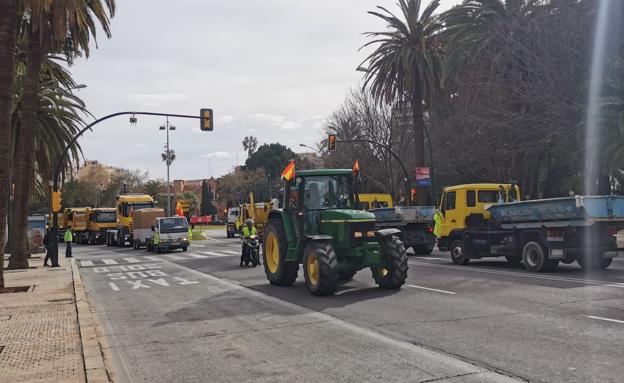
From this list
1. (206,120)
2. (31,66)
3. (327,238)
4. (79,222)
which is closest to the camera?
(327,238)

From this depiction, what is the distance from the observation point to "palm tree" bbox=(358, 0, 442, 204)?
34219mm

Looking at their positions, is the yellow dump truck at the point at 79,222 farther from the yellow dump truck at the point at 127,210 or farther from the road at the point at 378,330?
the road at the point at 378,330

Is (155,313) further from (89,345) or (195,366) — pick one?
(195,366)

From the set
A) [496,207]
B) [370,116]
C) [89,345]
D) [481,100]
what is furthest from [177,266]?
[370,116]

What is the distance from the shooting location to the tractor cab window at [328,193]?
44.0 feet

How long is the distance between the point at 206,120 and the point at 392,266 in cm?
1752

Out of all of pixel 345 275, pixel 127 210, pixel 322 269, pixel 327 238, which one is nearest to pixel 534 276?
pixel 345 275

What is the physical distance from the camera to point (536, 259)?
15.5 metres

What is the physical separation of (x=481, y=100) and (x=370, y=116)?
50.1 feet

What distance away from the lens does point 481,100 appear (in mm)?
31906

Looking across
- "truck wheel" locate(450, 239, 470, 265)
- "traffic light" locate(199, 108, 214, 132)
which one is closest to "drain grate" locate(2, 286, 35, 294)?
"truck wheel" locate(450, 239, 470, 265)

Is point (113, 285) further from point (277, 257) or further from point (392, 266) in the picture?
point (392, 266)

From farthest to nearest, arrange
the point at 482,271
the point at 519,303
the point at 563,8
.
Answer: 1. the point at 563,8
2. the point at 482,271
3. the point at 519,303

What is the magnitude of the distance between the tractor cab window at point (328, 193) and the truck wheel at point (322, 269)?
1283 mm
